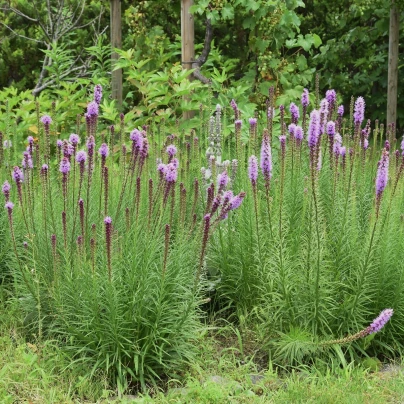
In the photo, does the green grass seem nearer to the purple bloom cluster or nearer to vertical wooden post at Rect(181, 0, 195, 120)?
the purple bloom cluster

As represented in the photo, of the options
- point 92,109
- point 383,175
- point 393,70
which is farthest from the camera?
point 393,70

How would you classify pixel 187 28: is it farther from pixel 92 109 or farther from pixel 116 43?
pixel 92 109

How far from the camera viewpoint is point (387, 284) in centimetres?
367

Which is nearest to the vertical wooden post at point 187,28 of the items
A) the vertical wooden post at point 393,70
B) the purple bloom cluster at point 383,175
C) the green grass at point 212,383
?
the vertical wooden post at point 393,70

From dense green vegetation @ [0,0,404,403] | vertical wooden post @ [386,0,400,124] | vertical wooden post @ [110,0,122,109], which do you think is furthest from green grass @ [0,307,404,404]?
vertical wooden post @ [386,0,400,124]

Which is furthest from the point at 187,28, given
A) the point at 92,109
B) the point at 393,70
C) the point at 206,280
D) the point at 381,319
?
the point at 381,319

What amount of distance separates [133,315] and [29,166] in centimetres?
119

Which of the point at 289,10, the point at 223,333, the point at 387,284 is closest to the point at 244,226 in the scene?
the point at 223,333

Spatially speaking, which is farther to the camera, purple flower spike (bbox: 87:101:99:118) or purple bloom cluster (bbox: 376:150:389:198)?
purple flower spike (bbox: 87:101:99:118)

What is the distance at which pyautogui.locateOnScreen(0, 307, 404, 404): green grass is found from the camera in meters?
3.14

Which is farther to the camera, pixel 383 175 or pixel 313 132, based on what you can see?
pixel 313 132

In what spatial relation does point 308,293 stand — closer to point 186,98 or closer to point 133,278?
point 133,278

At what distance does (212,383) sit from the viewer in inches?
126

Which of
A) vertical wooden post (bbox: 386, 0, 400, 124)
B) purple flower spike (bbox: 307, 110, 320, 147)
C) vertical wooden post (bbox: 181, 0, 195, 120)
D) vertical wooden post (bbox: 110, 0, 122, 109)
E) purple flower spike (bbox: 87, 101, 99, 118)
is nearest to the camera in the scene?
purple flower spike (bbox: 307, 110, 320, 147)
